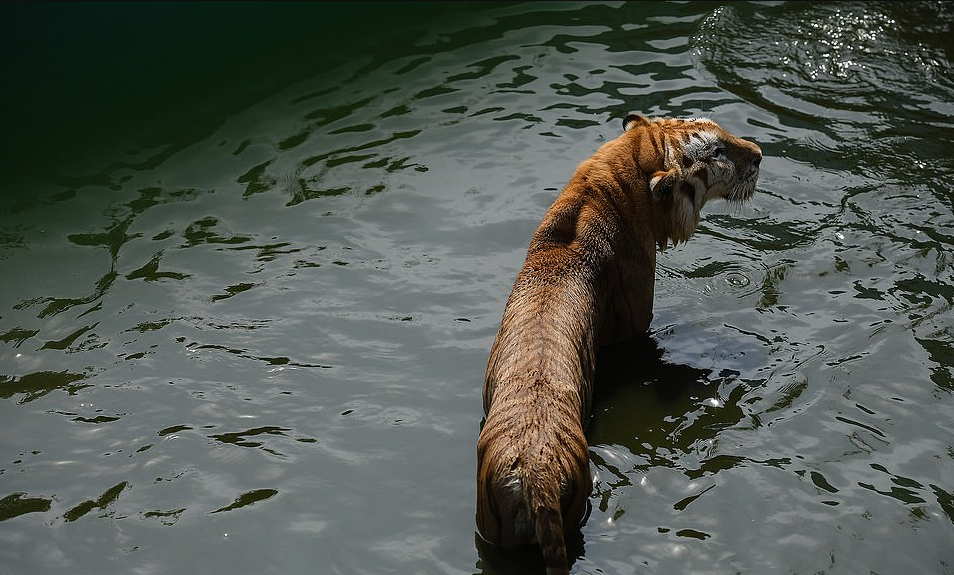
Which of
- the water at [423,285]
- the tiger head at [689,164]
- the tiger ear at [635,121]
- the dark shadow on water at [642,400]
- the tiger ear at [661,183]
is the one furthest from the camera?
the tiger ear at [635,121]

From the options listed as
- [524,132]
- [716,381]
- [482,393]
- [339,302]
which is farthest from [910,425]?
[524,132]

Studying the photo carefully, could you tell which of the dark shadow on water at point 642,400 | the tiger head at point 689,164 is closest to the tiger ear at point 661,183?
the tiger head at point 689,164

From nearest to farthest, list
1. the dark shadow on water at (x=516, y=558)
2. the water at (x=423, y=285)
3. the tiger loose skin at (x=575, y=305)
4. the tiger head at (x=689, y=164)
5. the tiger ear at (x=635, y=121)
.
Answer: the tiger loose skin at (x=575, y=305), the dark shadow on water at (x=516, y=558), the water at (x=423, y=285), the tiger head at (x=689, y=164), the tiger ear at (x=635, y=121)

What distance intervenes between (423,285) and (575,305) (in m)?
1.47

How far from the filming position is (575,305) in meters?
4.84

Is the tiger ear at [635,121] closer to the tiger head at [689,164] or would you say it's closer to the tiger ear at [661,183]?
the tiger head at [689,164]

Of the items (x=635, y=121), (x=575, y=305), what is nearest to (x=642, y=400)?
(x=575, y=305)

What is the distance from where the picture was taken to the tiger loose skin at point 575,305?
150 inches

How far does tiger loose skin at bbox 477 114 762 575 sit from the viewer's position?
3807 mm

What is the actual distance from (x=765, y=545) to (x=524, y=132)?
4.15 meters

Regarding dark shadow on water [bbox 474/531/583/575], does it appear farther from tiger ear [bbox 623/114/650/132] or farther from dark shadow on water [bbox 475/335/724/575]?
tiger ear [bbox 623/114/650/132]

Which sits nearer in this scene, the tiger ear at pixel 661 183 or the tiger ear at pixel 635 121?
the tiger ear at pixel 661 183

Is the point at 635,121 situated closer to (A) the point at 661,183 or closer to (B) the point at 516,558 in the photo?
(A) the point at 661,183

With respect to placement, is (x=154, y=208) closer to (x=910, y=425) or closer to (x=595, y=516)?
(x=595, y=516)
